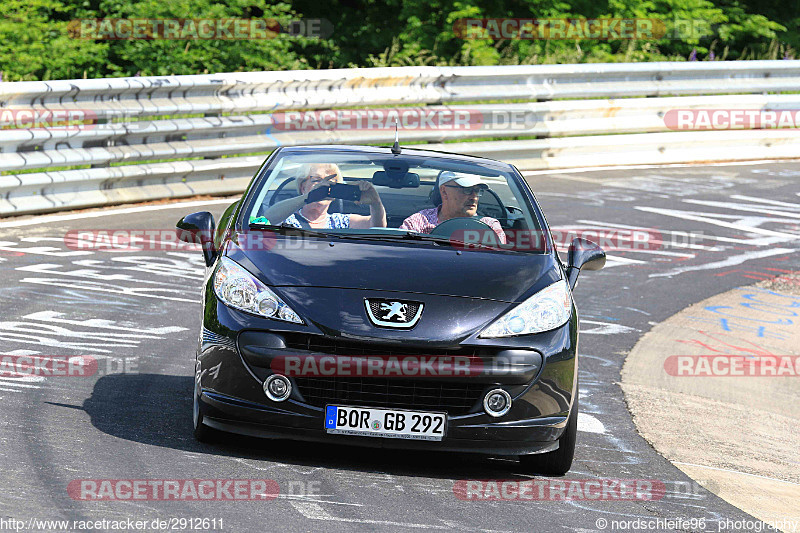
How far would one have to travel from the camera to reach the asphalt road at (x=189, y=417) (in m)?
5.20

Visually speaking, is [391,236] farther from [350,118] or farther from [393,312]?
[350,118]

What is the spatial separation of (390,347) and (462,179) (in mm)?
1825

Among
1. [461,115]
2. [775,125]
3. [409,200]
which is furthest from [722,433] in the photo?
[775,125]

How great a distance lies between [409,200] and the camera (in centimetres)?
736

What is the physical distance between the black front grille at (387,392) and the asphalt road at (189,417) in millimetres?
324

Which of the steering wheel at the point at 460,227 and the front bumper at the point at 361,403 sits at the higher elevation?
the steering wheel at the point at 460,227

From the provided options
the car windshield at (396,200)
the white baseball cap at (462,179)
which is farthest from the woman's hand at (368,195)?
the white baseball cap at (462,179)

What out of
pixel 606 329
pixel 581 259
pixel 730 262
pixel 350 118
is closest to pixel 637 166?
pixel 350 118

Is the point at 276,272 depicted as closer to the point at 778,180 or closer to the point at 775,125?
the point at 778,180

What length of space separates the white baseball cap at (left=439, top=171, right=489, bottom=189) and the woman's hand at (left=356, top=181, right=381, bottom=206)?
38 centimetres

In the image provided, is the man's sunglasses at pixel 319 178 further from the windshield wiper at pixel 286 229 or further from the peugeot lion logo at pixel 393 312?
the peugeot lion logo at pixel 393 312

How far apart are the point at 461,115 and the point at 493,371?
36.6ft

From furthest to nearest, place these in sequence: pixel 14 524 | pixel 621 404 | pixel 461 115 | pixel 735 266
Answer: pixel 461 115 < pixel 735 266 < pixel 621 404 < pixel 14 524

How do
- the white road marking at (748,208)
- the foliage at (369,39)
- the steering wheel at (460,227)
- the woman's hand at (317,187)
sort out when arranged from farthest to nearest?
the foliage at (369,39), the white road marking at (748,208), the woman's hand at (317,187), the steering wheel at (460,227)
